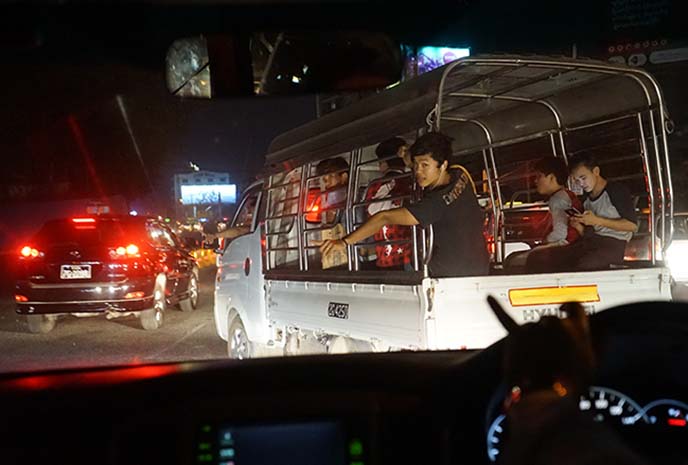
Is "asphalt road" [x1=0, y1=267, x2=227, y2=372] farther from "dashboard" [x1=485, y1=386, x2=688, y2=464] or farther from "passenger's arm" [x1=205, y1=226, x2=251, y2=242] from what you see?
"dashboard" [x1=485, y1=386, x2=688, y2=464]

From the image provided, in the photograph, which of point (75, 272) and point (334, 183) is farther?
point (75, 272)

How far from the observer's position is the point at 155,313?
1220cm

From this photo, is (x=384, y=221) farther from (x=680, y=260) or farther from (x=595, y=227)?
(x=680, y=260)

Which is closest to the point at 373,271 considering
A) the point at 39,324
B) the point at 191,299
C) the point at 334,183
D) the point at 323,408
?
the point at 334,183

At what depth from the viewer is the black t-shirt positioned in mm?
5055

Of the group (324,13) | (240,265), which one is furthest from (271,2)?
(240,265)

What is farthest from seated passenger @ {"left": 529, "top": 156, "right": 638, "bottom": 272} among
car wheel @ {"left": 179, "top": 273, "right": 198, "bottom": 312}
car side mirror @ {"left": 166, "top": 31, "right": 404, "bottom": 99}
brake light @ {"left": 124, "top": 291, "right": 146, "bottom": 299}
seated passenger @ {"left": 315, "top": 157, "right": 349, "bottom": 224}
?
car wheel @ {"left": 179, "top": 273, "right": 198, "bottom": 312}

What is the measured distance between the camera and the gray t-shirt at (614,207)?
20.8ft

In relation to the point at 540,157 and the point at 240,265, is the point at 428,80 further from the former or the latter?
the point at 240,265

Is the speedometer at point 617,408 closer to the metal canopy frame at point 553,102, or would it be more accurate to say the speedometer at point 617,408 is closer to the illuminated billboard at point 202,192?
the metal canopy frame at point 553,102

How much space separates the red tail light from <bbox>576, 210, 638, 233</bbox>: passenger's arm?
7.40m

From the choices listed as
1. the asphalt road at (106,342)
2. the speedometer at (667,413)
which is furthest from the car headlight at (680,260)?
the speedometer at (667,413)

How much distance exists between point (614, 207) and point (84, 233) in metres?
8.01

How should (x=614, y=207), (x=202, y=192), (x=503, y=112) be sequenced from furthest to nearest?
(x=202, y=192) → (x=503, y=112) → (x=614, y=207)
